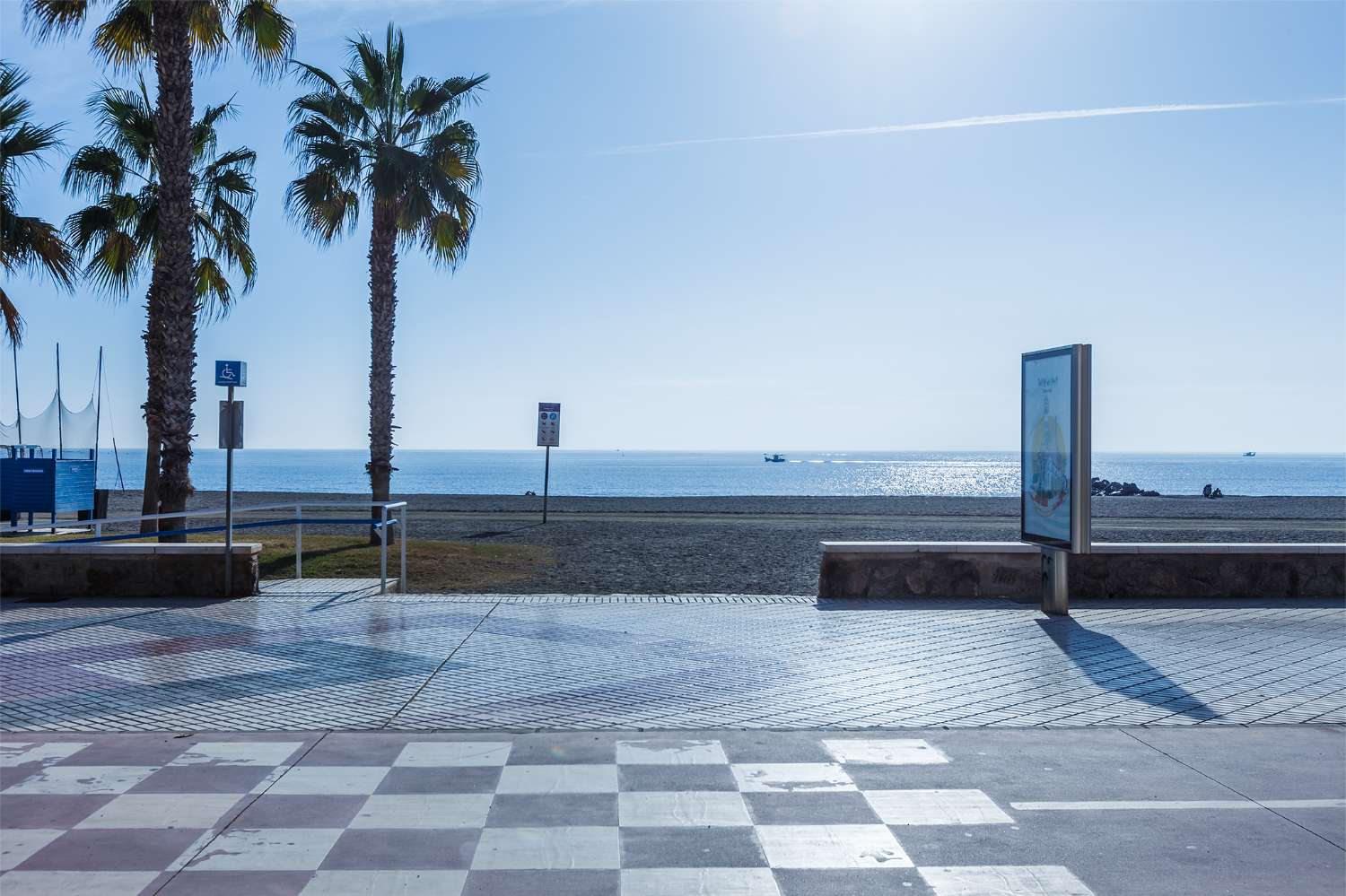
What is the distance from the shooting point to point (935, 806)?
17.0 feet

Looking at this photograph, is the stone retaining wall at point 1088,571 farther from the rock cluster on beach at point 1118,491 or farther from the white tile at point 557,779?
the rock cluster on beach at point 1118,491

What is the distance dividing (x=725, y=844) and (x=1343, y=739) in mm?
4038

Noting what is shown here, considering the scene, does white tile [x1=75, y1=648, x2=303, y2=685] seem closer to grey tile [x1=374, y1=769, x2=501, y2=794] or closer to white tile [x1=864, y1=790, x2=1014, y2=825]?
grey tile [x1=374, y1=769, x2=501, y2=794]

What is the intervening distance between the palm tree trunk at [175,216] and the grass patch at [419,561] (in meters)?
1.35

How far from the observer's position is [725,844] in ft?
15.3

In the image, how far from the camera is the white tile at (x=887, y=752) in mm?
5922

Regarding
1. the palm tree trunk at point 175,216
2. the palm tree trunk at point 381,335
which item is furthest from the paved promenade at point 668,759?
the palm tree trunk at point 381,335

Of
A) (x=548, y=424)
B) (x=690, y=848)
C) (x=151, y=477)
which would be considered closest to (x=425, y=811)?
(x=690, y=848)

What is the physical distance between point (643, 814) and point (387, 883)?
1.25 metres

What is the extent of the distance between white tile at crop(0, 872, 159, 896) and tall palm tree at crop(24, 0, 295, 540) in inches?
539

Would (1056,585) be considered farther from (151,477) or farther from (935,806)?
(151,477)

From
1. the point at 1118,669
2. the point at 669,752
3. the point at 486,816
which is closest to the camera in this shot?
the point at 486,816

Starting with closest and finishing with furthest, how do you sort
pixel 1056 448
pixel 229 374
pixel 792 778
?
pixel 792 778
pixel 1056 448
pixel 229 374

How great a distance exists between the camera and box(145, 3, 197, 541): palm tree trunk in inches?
671
